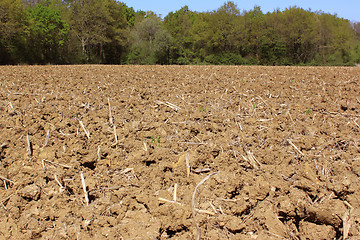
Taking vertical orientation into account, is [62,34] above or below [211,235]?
above

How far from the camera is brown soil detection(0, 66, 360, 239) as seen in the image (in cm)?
326

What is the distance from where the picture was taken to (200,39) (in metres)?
49.9

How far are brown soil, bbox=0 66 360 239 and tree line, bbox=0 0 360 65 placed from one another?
1581 inches

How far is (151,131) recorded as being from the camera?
493 centimetres

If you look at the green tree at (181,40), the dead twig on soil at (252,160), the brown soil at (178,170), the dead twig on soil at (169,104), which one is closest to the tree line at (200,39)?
the green tree at (181,40)

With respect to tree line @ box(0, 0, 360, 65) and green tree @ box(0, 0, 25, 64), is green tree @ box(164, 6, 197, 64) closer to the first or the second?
tree line @ box(0, 0, 360, 65)

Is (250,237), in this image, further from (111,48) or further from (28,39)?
(111,48)

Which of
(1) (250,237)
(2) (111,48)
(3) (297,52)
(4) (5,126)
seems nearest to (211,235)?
(1) (250,237)

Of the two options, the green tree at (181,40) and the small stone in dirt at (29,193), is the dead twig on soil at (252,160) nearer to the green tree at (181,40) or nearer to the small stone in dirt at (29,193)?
the small stone in dirt at (29,193)

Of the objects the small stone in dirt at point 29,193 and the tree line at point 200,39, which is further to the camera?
the tree line at point 200,39

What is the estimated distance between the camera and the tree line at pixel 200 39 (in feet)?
144

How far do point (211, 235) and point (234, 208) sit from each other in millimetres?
462

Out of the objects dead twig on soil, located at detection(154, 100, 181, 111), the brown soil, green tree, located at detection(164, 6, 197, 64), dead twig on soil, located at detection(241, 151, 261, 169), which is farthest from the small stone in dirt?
green tree, located at detection(164, 6, 197, 64)

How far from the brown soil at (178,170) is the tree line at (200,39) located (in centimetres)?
4016
